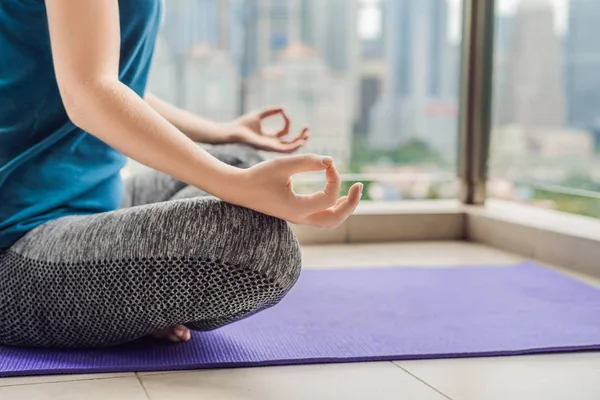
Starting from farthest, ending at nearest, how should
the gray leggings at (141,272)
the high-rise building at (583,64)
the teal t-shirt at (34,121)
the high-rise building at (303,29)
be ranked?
the high-rise building at (303,29)
the high-rise building at (583,64)
the teal t-shirt at (34,121)
the gray leggings at (141,272)

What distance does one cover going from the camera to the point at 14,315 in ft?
4.39

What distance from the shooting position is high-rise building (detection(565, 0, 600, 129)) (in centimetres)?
236

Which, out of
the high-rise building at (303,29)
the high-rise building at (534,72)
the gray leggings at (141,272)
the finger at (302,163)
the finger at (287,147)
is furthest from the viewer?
the high-rise building at (303,29)

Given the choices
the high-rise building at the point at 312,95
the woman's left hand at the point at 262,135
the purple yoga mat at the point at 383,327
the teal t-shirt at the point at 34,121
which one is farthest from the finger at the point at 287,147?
the high-rise building at the point at 312,95

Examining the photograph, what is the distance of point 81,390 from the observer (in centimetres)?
120

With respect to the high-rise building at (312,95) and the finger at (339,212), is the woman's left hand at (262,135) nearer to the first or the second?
the finger at (339,212)

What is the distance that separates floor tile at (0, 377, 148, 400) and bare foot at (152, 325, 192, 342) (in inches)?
6.8

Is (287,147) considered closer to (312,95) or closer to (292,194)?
(292,194)

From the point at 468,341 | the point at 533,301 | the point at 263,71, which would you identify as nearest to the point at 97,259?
the point at 468,341

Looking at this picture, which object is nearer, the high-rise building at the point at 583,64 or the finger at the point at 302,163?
the finger at the point at 302,163

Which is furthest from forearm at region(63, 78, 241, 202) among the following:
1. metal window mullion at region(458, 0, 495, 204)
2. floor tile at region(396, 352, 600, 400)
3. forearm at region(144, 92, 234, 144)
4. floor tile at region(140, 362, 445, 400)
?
A: metal window mullion at region(458, 0, 495, 204)

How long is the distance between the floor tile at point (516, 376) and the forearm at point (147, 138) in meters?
0.40

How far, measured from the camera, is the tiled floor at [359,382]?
1.19m

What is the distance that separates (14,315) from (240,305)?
1.12ft
